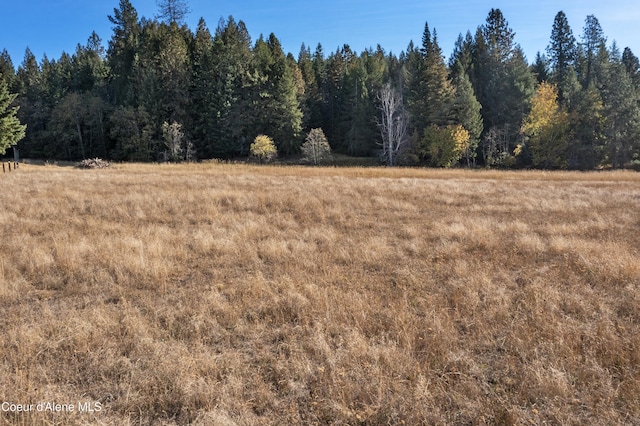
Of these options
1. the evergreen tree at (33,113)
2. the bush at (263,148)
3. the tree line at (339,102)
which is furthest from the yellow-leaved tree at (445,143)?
the evergreen tree at (33,113)

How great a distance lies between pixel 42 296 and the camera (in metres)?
5.78

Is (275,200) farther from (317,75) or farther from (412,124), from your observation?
(317,75)

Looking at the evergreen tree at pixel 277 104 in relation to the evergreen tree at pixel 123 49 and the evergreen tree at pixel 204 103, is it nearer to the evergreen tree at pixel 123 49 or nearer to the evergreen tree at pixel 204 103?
the evergreen tree at pixel 204 103

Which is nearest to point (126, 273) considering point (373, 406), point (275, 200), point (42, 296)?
point (42, 296)

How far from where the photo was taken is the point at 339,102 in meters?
63.9

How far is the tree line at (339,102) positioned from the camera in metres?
42.6

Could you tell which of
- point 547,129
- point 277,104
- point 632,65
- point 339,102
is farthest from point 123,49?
point 632,65

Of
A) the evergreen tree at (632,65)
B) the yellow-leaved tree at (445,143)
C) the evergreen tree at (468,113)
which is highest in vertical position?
the evergreen tree at (632,65)

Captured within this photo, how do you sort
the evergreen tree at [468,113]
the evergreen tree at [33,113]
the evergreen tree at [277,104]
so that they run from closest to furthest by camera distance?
the evergreen tree at [468,113]
the evergreen tree at [277,104]
the evergreen tree at [33,113]

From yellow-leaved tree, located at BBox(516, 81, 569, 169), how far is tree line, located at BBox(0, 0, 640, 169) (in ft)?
0.49

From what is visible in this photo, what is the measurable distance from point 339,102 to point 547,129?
110ft

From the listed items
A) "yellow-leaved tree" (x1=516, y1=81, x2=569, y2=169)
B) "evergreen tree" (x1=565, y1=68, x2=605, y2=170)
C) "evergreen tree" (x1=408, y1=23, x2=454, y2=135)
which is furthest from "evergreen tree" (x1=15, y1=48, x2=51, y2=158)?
"evergreen tree" (x1=565, y1=68, x2=605, y2=170)

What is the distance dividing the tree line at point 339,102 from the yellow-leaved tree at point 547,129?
5.8 inches

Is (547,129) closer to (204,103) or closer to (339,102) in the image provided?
(339,102)
